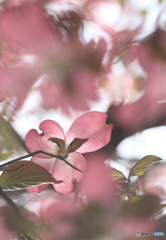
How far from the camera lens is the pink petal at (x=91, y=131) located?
211mm

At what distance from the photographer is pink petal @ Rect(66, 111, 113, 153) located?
21 centimetres

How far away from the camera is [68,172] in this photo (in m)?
0.21

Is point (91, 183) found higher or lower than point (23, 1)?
lower

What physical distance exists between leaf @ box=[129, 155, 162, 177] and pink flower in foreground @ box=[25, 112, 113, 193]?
36 mm

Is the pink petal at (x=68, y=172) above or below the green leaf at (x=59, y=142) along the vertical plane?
below

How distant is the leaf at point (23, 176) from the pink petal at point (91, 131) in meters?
0.03

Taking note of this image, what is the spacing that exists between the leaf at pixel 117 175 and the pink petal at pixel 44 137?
52 millimetres

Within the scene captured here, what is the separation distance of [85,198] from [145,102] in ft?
0.30

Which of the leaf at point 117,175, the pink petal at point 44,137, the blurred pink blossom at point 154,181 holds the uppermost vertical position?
the pink petal at point 44,137

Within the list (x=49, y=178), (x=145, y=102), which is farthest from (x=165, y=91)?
(x=49, y=178)

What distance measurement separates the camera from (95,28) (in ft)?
0.75

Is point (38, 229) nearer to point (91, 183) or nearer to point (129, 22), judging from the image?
point (91, 183)

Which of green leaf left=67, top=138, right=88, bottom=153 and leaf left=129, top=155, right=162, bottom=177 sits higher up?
green leaf left=67, top=138, right=88, bottom=153

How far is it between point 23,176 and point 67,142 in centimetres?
4
